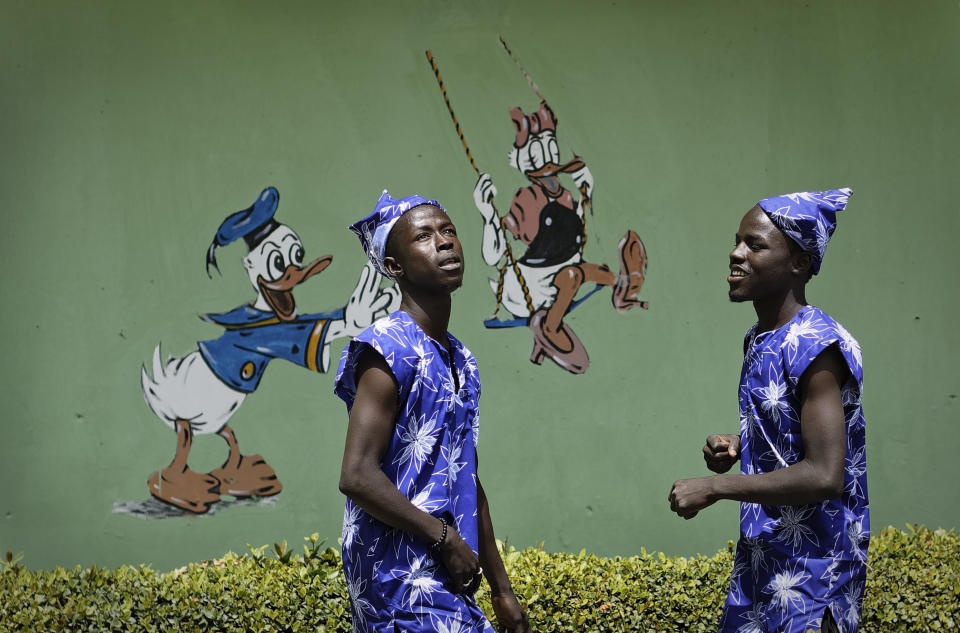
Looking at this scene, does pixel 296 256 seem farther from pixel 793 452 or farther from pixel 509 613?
pixel 793 452

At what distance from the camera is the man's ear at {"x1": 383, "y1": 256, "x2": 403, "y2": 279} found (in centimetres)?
274

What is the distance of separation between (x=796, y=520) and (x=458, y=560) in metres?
0.96

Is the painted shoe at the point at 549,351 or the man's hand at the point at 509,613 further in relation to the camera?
the painted shoe at the point at 549,351

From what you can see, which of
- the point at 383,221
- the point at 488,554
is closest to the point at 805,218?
the point at 383,221

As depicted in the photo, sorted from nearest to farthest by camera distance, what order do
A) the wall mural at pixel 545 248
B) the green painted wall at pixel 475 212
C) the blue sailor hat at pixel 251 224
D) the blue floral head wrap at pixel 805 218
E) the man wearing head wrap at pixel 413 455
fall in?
the man wearing head wrap at pixel 413 455
the blue floral head wrap at pixel 805 218
the green painted wall at pixel 475 212
the blue sailor hat at pixel 251 224
the wall mural at pixel 545 248

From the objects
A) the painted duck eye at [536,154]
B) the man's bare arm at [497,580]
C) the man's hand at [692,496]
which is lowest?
the man's bare arm at [497,580]

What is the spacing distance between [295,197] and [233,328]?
2.45 ft

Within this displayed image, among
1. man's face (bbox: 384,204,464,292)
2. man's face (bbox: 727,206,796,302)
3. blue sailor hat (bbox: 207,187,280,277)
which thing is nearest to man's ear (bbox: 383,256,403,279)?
man's face (bbox: 384,204,464,292)

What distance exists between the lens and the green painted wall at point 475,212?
4.89m

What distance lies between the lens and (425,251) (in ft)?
8.80

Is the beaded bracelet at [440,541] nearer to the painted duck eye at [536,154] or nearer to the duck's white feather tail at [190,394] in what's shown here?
the duck's white feather tail at [190,394]

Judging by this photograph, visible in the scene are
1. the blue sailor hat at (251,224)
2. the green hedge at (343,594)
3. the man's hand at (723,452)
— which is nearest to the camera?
the man's hand at (723,452)

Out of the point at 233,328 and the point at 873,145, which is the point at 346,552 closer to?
the point at 233,328

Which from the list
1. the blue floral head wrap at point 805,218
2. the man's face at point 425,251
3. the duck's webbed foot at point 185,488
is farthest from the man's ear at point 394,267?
the duck's webbed foot at point 185,488
